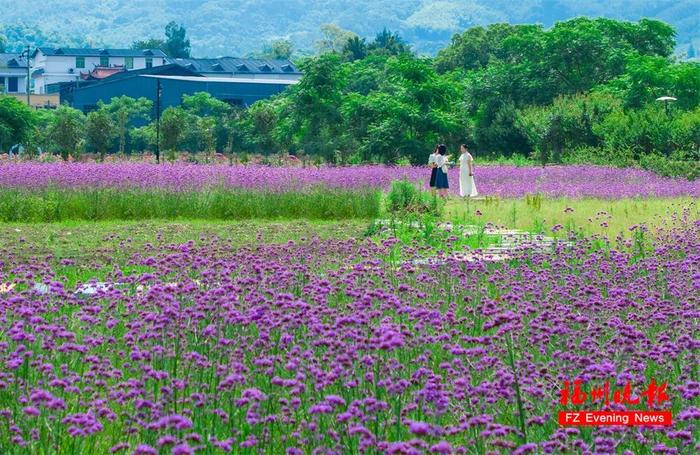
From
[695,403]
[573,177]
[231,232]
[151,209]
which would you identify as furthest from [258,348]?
[573,177]

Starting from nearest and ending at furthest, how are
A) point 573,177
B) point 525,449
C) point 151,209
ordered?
point 525,449
point 151,209
point 573,177

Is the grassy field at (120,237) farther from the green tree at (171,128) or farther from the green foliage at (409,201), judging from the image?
the green tree at (171,128)

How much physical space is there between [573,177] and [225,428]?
1910cm

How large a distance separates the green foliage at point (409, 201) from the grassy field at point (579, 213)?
293mm

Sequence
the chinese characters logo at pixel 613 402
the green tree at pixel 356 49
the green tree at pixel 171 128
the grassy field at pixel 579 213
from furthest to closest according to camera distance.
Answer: the green tree at pixel 356 49 < the green tree at pixel 171 128 < the grassy field at pixel 579 213 < the chinese characters logo at pixel 613 402

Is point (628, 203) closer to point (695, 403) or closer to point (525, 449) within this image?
point (695, 403)

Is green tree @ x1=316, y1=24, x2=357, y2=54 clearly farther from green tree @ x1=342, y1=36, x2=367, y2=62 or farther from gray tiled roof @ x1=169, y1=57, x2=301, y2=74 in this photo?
green tree @ x1=342, y1=36, x2=367, y2=62

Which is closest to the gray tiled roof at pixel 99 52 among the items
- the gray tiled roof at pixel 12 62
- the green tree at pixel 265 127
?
the gray tiled roof at pixel 12 62

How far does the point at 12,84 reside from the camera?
354 feet

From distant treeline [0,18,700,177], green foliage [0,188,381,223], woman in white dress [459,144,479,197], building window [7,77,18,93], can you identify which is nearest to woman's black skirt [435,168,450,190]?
woman in white dress [459,144,479,197]

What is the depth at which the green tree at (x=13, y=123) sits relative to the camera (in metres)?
41.5

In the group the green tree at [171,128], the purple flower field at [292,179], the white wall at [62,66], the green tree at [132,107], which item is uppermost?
the white wall at [62,66]

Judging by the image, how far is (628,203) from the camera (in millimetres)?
17703

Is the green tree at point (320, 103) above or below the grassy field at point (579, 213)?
above
